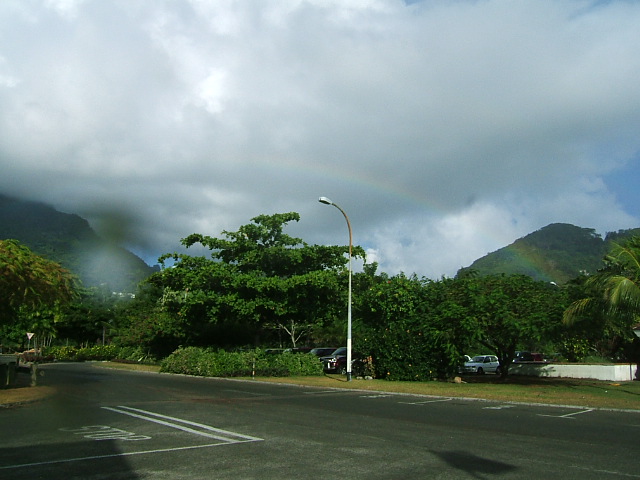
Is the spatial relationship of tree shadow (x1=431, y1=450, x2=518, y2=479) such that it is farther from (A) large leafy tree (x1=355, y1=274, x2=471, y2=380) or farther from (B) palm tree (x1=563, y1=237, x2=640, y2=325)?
(A) large leafy tree (x1=355, y1=274, x2=471, y2=380)

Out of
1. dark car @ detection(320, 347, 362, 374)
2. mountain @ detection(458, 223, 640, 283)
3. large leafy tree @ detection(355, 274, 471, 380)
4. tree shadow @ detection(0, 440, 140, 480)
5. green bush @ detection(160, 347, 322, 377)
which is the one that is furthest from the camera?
mountain @ detection(458, 223, 640, 283)

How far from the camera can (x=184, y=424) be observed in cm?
1261

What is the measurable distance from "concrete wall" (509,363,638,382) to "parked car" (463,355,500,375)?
4977mm

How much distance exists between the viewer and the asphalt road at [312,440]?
26.0 ft

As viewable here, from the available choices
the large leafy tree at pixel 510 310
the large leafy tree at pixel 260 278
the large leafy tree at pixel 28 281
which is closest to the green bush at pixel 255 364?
the large leafy tree at pixel 260 278

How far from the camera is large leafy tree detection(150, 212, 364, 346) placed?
1206 inches

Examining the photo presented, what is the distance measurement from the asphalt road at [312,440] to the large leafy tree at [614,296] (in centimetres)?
495

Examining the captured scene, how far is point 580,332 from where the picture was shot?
25.5 metres

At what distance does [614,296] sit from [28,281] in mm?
18951

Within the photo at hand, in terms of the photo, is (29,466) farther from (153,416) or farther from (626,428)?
(626,428)

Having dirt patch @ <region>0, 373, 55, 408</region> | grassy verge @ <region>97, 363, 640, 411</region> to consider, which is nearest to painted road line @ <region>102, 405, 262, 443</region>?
dirt patch @ <region>0, 373, 55, 408</region>

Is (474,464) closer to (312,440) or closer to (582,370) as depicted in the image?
(312,440)

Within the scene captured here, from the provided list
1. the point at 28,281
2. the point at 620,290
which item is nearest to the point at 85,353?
the point at 28,281

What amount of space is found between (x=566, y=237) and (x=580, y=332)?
279 feet
